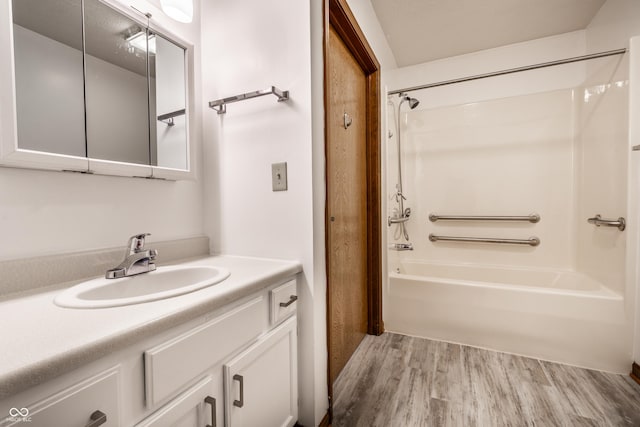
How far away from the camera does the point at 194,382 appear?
2.19 ft

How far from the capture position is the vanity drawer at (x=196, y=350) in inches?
22.4

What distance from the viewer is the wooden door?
149 cm

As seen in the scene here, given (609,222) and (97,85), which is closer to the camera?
(97,85)

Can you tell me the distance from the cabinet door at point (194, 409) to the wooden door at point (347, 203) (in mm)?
704

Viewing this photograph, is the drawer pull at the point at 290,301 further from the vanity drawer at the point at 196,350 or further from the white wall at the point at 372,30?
the white wall at the point at 372,30

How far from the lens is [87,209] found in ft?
3.02

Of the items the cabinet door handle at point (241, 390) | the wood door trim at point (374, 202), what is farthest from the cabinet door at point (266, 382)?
the wood door trim at point (374, 202)

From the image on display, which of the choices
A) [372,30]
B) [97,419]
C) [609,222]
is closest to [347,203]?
[372,30]

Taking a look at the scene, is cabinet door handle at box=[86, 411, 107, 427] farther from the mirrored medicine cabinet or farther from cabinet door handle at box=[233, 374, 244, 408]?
the mirrored medicine cabinet

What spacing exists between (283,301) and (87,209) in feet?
2.47

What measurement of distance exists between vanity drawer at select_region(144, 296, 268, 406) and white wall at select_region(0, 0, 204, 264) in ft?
1.89

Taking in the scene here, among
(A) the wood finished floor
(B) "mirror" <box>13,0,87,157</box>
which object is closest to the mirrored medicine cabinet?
(B) "mirror" <box>13,0,87,157</box>

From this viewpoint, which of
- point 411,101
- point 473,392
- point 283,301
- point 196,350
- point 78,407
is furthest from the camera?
point 411,101

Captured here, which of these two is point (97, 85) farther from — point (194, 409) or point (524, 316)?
point (524, 316)
